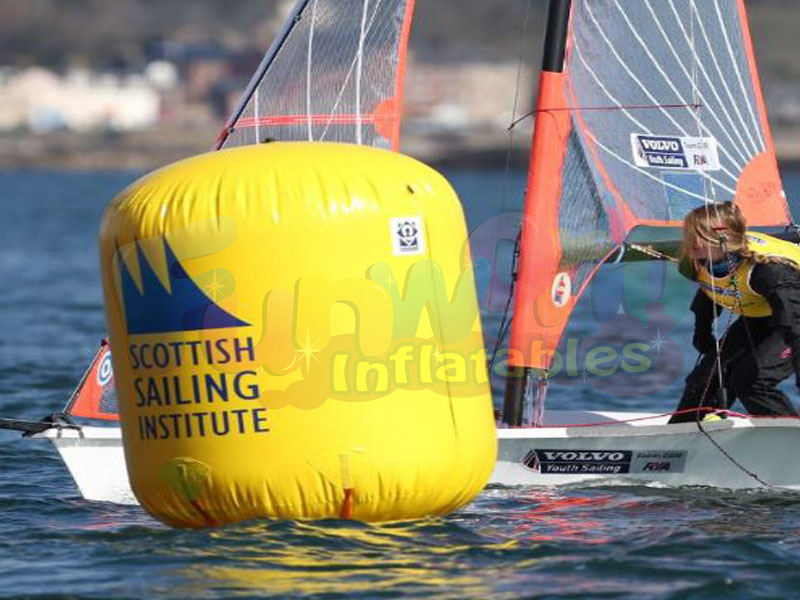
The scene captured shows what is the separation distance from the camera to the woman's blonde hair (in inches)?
328

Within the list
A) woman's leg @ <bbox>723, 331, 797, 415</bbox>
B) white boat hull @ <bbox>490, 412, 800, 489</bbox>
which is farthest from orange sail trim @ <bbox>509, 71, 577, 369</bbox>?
woman's leg @ <bbox>723, 331, 797, 415</bbox>

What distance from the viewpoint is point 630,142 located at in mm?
9828

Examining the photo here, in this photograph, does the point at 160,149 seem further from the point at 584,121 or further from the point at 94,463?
the point at 94,463

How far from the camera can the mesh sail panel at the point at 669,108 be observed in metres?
9.75

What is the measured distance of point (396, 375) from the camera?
22.2 ft

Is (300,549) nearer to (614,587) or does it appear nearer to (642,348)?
(614,587)

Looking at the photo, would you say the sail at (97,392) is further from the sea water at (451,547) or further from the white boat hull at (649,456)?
the white boat hull at (649,456)

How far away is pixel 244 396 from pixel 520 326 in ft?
9.57

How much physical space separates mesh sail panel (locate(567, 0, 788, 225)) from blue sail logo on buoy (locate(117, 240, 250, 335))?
11.4ft

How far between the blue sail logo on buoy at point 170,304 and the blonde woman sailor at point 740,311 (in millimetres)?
2643

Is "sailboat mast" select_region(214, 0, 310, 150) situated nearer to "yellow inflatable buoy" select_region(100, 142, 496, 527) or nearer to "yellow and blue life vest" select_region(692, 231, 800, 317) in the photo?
"yellow and blue life vest" select_region(692, 231, 800, 317)

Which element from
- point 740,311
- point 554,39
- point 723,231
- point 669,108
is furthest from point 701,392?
point 554,39

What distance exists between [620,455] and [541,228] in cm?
132

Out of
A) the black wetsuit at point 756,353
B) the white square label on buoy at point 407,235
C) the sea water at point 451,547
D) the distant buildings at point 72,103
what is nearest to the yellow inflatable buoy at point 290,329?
the white square label on buoy at point 407,235
